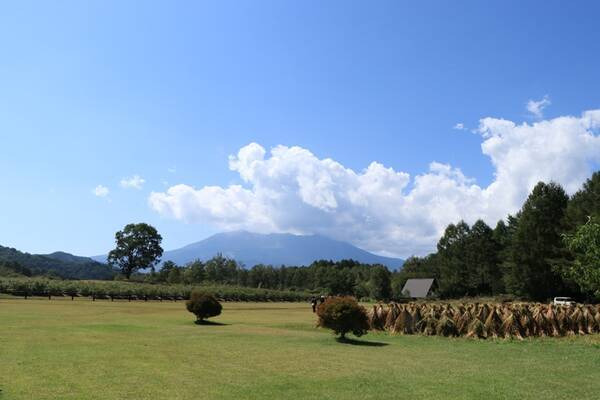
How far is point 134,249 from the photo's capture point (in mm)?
119312

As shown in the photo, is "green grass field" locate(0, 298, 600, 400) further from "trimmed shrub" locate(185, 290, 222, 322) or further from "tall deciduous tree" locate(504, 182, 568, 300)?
"tall deciduous tree" locate(504, 182, 568, 300)

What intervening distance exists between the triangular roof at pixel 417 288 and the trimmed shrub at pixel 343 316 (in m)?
72.1

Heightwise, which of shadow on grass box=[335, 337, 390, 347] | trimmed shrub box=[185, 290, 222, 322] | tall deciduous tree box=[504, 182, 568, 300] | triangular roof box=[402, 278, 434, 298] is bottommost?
shadow on grass box=[335, 337, 390, 347]

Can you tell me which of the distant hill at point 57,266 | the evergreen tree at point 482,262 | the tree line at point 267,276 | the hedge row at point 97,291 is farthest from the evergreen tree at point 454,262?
the distant hill at point 57,266

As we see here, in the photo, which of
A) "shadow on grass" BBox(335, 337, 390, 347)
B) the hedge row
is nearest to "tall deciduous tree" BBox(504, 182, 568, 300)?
the hedge row

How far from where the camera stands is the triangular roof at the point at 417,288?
9428 cm

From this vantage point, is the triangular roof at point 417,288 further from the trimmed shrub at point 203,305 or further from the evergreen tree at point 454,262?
the trimmed shrub at point 203,305

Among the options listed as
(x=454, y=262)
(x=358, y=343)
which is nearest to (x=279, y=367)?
(x=358, y=343)

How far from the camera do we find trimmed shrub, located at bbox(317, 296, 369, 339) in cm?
2169

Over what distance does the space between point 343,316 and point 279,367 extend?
794cm

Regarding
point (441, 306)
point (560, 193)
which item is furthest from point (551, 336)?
point (560, 193)

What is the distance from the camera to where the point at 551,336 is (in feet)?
80.6

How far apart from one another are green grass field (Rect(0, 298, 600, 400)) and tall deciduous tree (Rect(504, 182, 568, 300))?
1625 inches

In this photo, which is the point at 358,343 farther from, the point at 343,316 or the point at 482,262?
the point at 482,262
